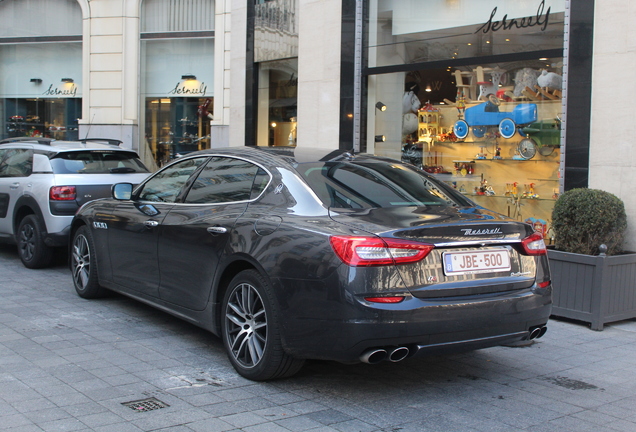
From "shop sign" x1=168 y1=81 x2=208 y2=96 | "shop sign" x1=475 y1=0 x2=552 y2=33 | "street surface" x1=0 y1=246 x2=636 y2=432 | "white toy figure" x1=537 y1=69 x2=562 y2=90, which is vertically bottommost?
"street surface" x1=0 y1=246 x2=636 y2=432

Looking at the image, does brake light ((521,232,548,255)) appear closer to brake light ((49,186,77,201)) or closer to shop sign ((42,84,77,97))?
brake light ((49,186,77,201))

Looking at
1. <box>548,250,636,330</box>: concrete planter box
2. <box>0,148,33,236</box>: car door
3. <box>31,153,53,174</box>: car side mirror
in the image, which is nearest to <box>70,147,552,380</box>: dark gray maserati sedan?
<box>548,250,636,330</box>: concrete planter box

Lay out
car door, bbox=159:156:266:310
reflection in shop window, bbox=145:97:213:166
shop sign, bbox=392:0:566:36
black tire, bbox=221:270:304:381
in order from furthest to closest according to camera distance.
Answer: reflection in shop window, bbox=145:97:213:166
shop sign, bbox=392:0:566:36
car door, bbox=159:156:266:310
black tire, bbox=221:270:304:381

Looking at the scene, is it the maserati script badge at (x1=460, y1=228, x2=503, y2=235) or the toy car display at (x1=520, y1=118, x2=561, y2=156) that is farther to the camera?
the toy car display at (x1=520, y1=118, x2=561, y2=156)

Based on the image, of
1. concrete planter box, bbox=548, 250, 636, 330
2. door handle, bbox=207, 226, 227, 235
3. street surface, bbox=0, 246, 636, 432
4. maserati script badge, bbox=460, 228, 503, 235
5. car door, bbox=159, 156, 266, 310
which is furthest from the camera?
concrete planter box, bbox=548, 250, 636, 330

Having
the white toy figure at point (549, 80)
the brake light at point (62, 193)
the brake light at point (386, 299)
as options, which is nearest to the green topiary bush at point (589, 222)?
the white toy figure at point (549, 80)

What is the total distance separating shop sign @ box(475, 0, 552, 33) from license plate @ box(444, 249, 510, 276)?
5.32 metres

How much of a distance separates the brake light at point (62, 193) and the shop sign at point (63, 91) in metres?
11.6

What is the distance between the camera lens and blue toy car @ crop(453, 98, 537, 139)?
30.7 feet

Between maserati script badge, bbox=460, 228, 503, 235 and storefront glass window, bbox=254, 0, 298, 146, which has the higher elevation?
storefront glass window, bbox=254, 0, 298, 146

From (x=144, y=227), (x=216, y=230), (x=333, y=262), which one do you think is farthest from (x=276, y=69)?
(x=333, y=262)

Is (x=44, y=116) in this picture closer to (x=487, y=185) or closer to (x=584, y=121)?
(x=487, y=185)

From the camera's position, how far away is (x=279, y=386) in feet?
15.7

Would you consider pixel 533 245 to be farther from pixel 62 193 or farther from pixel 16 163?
pixel 16 163
